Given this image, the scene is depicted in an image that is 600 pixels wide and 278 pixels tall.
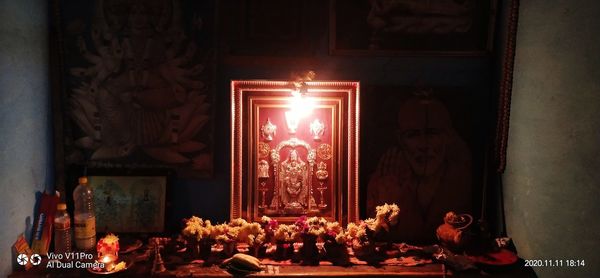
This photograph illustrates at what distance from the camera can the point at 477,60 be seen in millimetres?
3203

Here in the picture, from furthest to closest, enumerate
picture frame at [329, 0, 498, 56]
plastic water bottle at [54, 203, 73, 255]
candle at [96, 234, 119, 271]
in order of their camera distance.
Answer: picture frame at [329, 0, 498, 56], plastic water bottle at [54, 203, 73, 255], candle at [96, 234, 119, 271]

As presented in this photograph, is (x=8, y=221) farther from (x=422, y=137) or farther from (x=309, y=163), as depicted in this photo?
(x=422, y=137)

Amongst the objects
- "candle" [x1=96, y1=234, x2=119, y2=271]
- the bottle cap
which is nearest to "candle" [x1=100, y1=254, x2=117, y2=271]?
"candle" [x1=96, y1=234, x2=119, y2=271]

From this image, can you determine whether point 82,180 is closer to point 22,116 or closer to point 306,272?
point 22,116

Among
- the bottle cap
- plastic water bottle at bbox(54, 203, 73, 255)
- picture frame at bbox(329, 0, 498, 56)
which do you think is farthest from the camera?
picture frame at bbox(329, 0, 498, 56)

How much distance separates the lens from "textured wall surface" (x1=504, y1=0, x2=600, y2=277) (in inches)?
88.9

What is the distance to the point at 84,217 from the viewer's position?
2.93 m

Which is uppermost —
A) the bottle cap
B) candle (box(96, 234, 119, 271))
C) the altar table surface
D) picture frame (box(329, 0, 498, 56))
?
picture frame (box(329, 0, 498, 56))

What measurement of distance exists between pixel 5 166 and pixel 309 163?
1.74 metres
